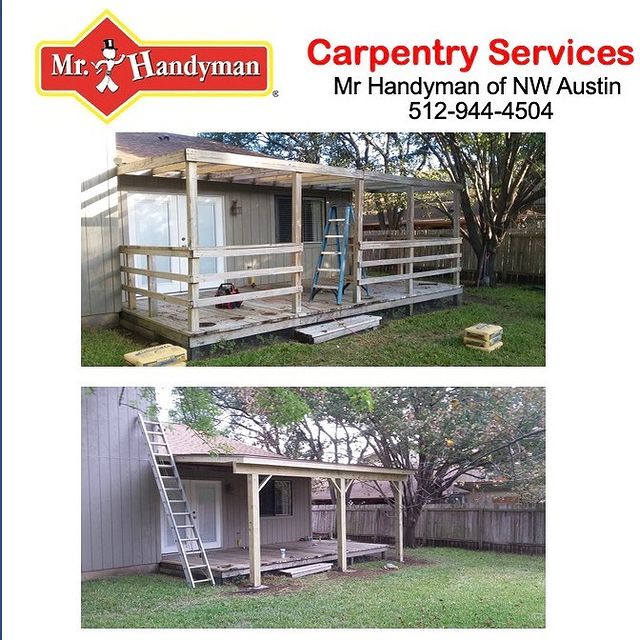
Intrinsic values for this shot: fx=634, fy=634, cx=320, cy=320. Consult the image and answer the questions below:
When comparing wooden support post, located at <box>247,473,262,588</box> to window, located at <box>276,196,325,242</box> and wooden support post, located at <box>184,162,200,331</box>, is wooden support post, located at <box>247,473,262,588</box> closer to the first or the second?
wooden support post, located at <box>184,162,200,331</box>

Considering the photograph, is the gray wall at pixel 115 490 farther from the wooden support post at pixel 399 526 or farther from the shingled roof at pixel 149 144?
the wooden support post at pixel 399 526

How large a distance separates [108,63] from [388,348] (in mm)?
4057

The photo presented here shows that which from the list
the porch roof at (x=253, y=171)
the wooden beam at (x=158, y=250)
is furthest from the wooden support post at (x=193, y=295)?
the porch roof at (x=253, y=171)

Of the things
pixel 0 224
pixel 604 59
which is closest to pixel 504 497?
pixel 604 59

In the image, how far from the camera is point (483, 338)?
23.4ft

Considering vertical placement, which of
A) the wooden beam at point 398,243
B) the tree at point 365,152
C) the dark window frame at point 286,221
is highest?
the tree at point 365,152

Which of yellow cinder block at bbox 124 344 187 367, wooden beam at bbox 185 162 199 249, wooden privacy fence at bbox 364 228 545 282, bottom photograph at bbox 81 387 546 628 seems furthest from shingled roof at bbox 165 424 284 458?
wooden privacy fence at bbox 364 228 545 282

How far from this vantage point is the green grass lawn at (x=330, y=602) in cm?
603

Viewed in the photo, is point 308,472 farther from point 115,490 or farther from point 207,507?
point 115,490

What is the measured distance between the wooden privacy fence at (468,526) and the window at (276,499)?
251 centimetres

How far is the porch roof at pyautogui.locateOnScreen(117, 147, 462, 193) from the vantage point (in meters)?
6.37

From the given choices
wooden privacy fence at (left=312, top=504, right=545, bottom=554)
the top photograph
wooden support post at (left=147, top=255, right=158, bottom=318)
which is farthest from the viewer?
wooden privacy fence at (left=312, top=504, right=545, bottom=554)

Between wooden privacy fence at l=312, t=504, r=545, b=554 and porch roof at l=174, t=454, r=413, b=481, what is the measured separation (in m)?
2.38

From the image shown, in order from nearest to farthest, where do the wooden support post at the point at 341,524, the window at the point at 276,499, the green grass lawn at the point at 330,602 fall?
the green grass lawn at the point at 330,602 → the wooden support post at the point at 341,524 → the window at the point at 276,499
